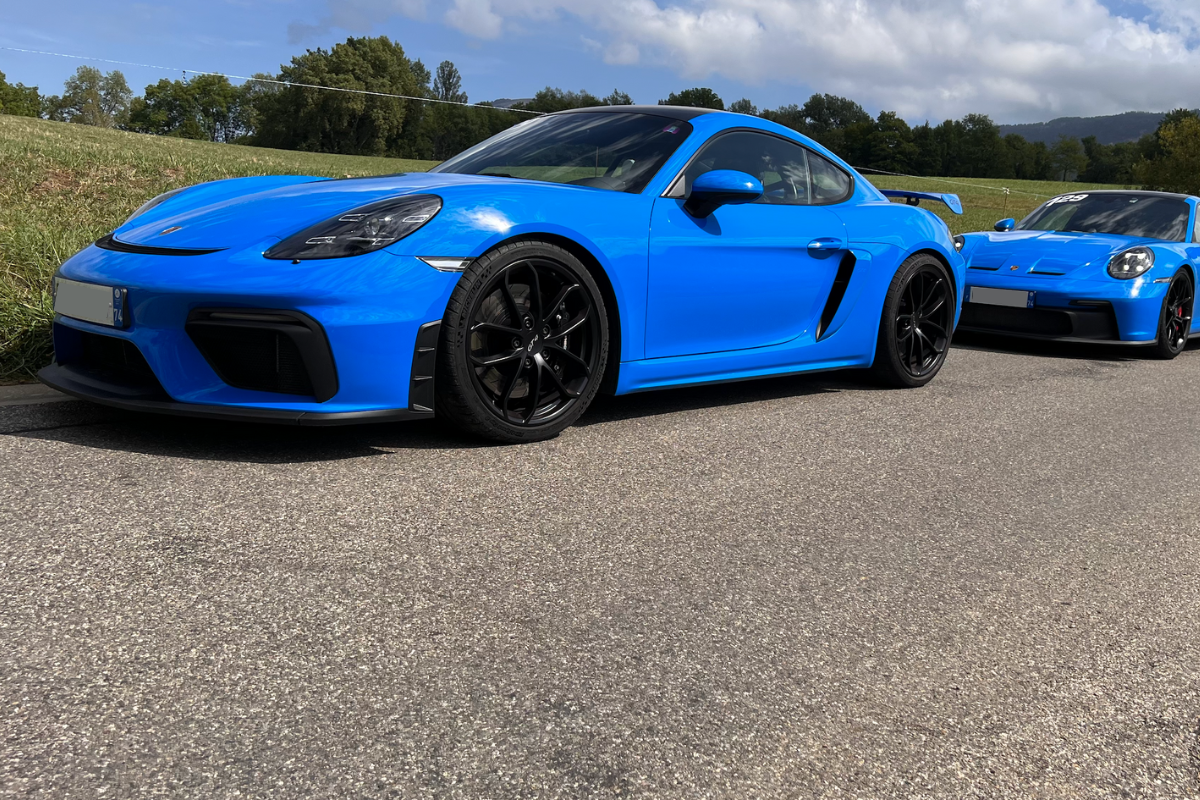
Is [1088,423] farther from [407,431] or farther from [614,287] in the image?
[407,431]

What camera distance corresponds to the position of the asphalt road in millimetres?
1736

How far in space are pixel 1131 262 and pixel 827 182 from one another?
12.3ft

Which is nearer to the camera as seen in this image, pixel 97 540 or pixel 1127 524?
pixel 97 540

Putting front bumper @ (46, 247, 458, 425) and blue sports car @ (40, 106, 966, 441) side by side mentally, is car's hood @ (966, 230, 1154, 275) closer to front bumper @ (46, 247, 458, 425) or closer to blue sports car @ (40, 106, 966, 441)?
blue sports car @ (40, 106, 966, 441)

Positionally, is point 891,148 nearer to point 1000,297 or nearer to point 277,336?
point 1000,297

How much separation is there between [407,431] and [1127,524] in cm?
244

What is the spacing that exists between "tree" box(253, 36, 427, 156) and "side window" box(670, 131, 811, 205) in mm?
69357

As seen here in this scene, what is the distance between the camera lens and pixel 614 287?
154 inches

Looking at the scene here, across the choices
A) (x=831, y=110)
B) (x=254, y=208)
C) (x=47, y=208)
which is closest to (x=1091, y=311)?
(x=254, y=208)

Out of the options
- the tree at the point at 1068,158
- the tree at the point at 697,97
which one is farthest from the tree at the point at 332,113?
the tree at the point at 1068,158

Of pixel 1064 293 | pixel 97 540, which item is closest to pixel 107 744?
pixel 97 540

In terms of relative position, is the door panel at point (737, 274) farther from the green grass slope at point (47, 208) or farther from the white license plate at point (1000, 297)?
the white license plate at point (1000, 297)

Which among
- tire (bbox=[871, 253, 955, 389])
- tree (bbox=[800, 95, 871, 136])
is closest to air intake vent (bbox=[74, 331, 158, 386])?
tire (bbox=[871, 253, 955, 389])

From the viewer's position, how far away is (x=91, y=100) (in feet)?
398
